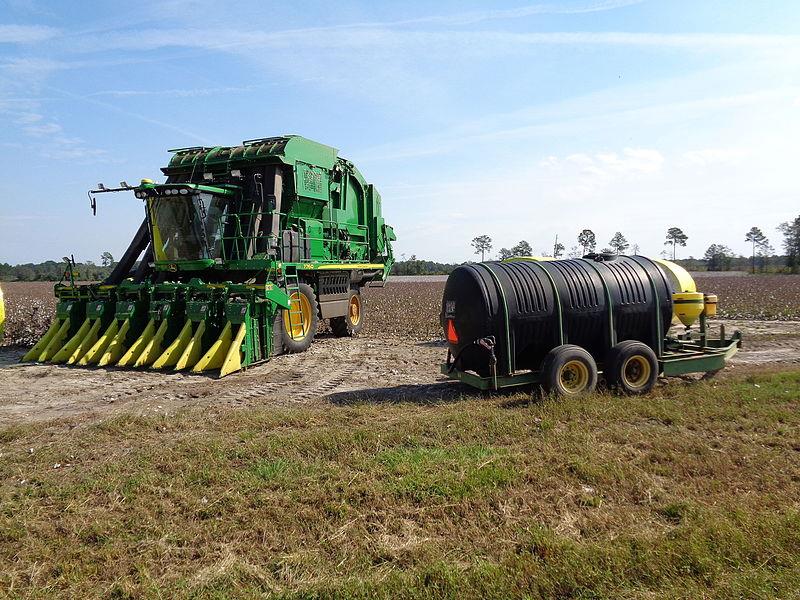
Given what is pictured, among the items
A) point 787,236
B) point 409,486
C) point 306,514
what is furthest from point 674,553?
point 787,236

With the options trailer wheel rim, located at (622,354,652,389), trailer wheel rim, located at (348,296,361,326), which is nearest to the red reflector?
trailer wheel rim, located at (622,354,652,389)

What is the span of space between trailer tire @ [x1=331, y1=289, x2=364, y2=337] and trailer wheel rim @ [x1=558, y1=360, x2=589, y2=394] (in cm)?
831

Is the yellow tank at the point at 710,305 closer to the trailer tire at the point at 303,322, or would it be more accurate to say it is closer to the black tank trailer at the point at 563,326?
the black tank trailer at the point at 563,326

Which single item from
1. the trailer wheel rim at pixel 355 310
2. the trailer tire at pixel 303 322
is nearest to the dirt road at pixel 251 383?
the trailer tire at pixel 303 322

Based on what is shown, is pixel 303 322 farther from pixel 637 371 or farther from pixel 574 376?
pixel 637 371

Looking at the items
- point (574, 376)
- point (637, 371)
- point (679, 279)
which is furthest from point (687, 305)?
point (574, 376)

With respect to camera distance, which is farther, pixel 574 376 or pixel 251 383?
pixel 251 383

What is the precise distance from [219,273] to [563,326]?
7854 millimetres

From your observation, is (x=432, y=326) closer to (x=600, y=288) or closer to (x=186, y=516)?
(x=600, y=288)

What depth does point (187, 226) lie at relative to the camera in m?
12.1

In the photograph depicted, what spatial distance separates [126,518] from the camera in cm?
420

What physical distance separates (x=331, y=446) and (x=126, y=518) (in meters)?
1.94

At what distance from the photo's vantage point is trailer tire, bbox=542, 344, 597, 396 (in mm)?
7375

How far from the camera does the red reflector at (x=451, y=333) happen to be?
26.8 feet
